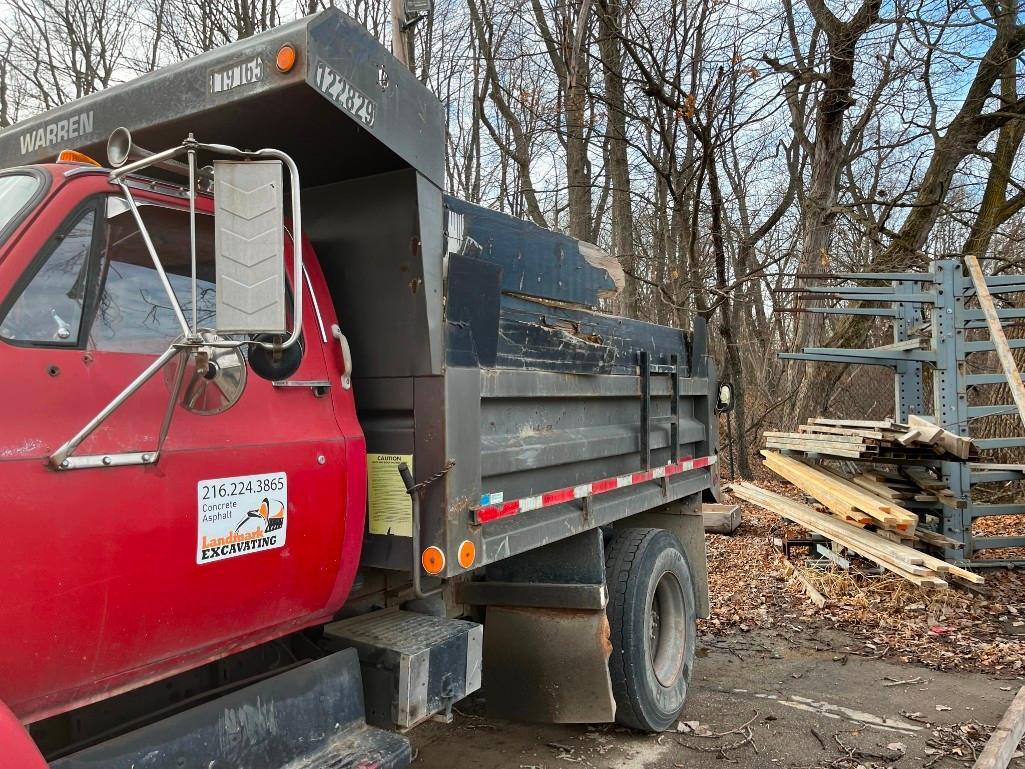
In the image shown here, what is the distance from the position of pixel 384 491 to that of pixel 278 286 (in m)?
1.14

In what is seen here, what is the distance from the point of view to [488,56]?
612 inches

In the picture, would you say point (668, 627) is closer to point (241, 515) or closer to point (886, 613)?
point (886, 613)

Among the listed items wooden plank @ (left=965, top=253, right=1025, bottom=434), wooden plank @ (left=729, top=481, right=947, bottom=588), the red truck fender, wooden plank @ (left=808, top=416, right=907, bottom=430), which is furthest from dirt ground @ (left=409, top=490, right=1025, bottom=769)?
the red truck fender

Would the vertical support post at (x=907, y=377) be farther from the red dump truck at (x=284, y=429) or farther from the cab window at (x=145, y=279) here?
the cab window at (x=145, y=279)

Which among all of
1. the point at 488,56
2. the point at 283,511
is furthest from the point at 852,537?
the point at 488,56

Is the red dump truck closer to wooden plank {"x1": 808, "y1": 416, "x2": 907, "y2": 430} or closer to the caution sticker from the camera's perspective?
the caution sticker

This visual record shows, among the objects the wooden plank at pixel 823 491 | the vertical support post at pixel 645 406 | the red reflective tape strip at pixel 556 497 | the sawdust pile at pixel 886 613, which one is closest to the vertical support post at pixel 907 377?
the wooden plank at pixel 823 491

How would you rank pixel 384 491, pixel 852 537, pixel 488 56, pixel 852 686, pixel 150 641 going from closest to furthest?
pixel 150 641, pixel 384 491, pixel 852 686, pixel 852 537, pixel 488 56

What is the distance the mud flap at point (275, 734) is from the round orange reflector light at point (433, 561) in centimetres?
39

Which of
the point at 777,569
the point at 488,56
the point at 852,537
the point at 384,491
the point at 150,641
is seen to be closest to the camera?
the point at 150,641

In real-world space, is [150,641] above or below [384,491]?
below

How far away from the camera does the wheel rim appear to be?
4.69m

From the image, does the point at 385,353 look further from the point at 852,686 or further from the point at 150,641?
the point at 852,686

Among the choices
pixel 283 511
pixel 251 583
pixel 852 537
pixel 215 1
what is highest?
pixel 215 1
